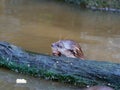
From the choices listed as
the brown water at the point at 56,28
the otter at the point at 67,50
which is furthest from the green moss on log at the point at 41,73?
the otter at the point at 67,50

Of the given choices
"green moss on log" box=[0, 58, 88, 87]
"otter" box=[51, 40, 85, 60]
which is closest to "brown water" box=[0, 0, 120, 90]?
"green moss on log" box=[0, 58, 88, 87]

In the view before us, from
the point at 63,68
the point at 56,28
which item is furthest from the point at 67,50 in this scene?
the point at 56,28

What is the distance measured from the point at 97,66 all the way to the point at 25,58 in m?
1.20

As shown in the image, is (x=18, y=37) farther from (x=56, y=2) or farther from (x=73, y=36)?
(x=56, y=2)

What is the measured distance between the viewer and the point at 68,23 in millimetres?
10086

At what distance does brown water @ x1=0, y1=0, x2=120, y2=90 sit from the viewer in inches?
291

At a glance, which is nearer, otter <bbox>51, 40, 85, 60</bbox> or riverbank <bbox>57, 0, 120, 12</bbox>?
otter <bbox>51, 40, 85, 60</bbox>

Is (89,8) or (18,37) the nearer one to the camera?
(18,37)

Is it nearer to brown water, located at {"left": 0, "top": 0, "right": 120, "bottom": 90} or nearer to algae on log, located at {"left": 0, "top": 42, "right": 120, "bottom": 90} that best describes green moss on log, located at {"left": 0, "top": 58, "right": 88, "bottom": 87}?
algae on log, located at {"left": 0, "top": 42, "right": 120, "bottom": 90}

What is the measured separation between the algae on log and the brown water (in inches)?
6.1

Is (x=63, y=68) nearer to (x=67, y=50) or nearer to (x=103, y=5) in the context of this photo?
(x=67, y=50)

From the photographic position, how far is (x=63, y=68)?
5371mm

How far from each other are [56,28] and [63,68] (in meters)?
3.96

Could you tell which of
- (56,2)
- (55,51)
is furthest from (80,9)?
(55,51)
